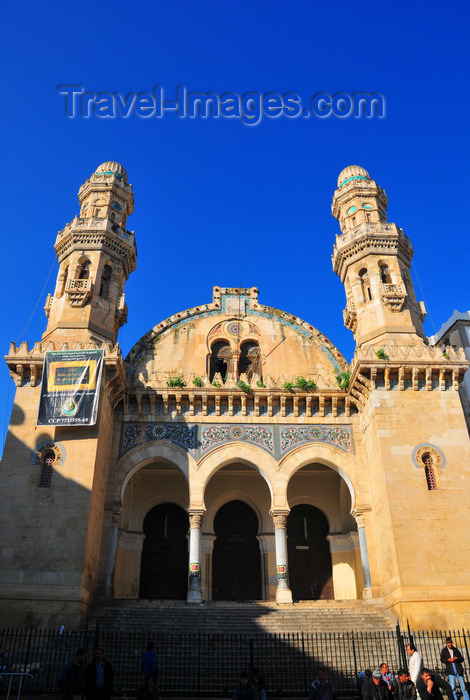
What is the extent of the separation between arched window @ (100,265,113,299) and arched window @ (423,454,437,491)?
12.4 metres

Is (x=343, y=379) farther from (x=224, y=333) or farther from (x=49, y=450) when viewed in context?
(x=49, y=450)

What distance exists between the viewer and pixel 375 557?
679 inches

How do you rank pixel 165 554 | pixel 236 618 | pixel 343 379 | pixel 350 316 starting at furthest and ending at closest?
pixel 350 316 < pixel 165 554 < pixel 343 379 < pixel 236 618

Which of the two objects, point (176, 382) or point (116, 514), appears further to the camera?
point (176, 382)

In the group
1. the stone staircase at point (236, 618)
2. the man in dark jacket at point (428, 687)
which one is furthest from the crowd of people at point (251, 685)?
the stone staircase at point (236, 618)

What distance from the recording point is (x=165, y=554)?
66.3 ft

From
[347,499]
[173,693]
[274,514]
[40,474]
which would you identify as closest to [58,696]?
[173,693]

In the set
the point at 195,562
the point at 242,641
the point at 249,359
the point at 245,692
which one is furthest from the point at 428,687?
the point at 249,359

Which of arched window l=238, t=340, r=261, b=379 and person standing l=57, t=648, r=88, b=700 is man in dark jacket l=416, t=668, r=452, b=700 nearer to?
person standing l=57, t=648, r=88, b=700

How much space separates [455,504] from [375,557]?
9.93 ft

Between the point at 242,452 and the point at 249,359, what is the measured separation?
178 inches

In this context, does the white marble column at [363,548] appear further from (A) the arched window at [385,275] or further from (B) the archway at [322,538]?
(A) the arched window at [385,275]

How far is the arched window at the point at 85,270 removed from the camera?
20.9 meters

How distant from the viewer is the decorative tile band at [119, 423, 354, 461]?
61.7ft
